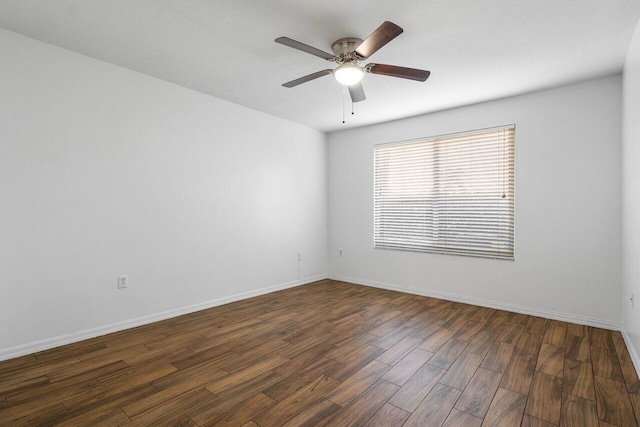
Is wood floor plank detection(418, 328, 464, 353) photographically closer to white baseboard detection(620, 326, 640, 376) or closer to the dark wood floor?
the dark wood floor

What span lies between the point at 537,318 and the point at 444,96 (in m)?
2.73

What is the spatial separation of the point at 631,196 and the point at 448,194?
6.17ft

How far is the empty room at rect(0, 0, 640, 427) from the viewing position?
2.10 metres

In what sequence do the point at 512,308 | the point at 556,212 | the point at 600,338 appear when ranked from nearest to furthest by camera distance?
the point at 600,338 → the point at 556,212 → the point at 512,308

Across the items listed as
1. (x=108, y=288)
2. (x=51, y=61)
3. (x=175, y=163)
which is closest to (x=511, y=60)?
(x=175, y=163)

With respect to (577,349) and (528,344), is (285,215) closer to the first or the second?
(528,344)

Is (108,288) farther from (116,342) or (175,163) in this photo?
(175,163)

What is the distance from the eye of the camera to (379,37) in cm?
208

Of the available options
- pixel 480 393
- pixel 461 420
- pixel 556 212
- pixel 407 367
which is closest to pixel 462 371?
pixel 480 393

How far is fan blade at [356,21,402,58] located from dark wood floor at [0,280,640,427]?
2.31 metres

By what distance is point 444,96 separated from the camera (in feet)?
12.3

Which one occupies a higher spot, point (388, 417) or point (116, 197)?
point (116, 197)

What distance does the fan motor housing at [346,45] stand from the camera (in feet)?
8.15

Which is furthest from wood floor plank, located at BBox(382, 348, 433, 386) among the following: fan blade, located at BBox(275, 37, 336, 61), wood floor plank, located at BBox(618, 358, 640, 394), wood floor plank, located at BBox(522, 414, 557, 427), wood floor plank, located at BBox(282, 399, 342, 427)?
fan blade, located at BBox(275, 37, 336, 61)
